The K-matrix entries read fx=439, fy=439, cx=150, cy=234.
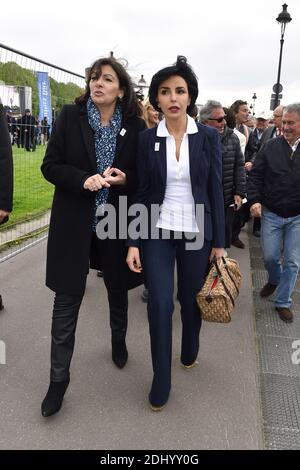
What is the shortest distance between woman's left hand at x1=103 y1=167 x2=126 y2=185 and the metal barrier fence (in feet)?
5.03

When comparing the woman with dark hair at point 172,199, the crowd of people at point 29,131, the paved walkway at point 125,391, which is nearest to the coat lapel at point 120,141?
the woman with dark hair at point 172,199

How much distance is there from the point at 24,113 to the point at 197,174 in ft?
10.9

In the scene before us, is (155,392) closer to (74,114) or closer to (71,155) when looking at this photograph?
(71,155)

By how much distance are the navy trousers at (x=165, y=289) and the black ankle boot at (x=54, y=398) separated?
1.78ft

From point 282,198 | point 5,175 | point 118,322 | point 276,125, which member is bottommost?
point 118,322

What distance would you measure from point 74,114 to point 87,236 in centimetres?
73

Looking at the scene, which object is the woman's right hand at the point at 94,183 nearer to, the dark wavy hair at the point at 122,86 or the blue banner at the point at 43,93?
the dark wavy hair at the point at 122,86

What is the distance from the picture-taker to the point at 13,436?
2424 mm

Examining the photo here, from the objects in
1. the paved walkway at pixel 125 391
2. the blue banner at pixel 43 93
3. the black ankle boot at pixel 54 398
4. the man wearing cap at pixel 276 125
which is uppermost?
the blue banner at pixel 43 93

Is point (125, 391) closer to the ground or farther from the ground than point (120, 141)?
closer to the ground

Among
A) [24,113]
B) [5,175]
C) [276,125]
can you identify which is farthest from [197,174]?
[276,125]

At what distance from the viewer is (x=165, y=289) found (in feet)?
8.60

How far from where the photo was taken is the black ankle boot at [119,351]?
3.20 m

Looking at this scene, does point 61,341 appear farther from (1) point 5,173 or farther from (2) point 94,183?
(1) point 5,173
